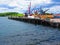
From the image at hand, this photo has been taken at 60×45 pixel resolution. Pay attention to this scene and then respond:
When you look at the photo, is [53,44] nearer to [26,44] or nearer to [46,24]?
[26,44]

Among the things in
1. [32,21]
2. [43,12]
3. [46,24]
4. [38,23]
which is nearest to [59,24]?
[46,24]

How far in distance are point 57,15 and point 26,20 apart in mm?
26996

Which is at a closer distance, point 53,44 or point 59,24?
point 53,44

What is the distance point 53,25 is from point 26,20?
1458 inches

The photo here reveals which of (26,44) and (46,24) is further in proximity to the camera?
(46,24)

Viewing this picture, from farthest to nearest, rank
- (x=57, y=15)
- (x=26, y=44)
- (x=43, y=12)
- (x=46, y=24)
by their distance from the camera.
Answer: (x=57, y=15)
(x=43, y=12)
(x=46, y=24)
(x=26, y=44)

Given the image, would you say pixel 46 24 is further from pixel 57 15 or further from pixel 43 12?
pixel 57 15

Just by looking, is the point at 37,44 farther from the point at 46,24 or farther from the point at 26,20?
the point at 26,20

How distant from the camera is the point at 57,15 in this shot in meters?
127

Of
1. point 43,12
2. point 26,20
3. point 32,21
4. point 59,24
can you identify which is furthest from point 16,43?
point 43,12

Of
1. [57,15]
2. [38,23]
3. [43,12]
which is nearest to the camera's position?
[38,23]

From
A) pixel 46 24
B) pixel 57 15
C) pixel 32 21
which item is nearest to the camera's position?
pixel 46 24

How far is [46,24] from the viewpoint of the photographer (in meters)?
76.7

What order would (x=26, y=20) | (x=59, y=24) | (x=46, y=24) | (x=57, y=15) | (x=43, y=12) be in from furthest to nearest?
(x=57, y=15) < (x=43, y=12) < (x=26, y=20) < (x=46, y=24) < (x=59, y=24)
